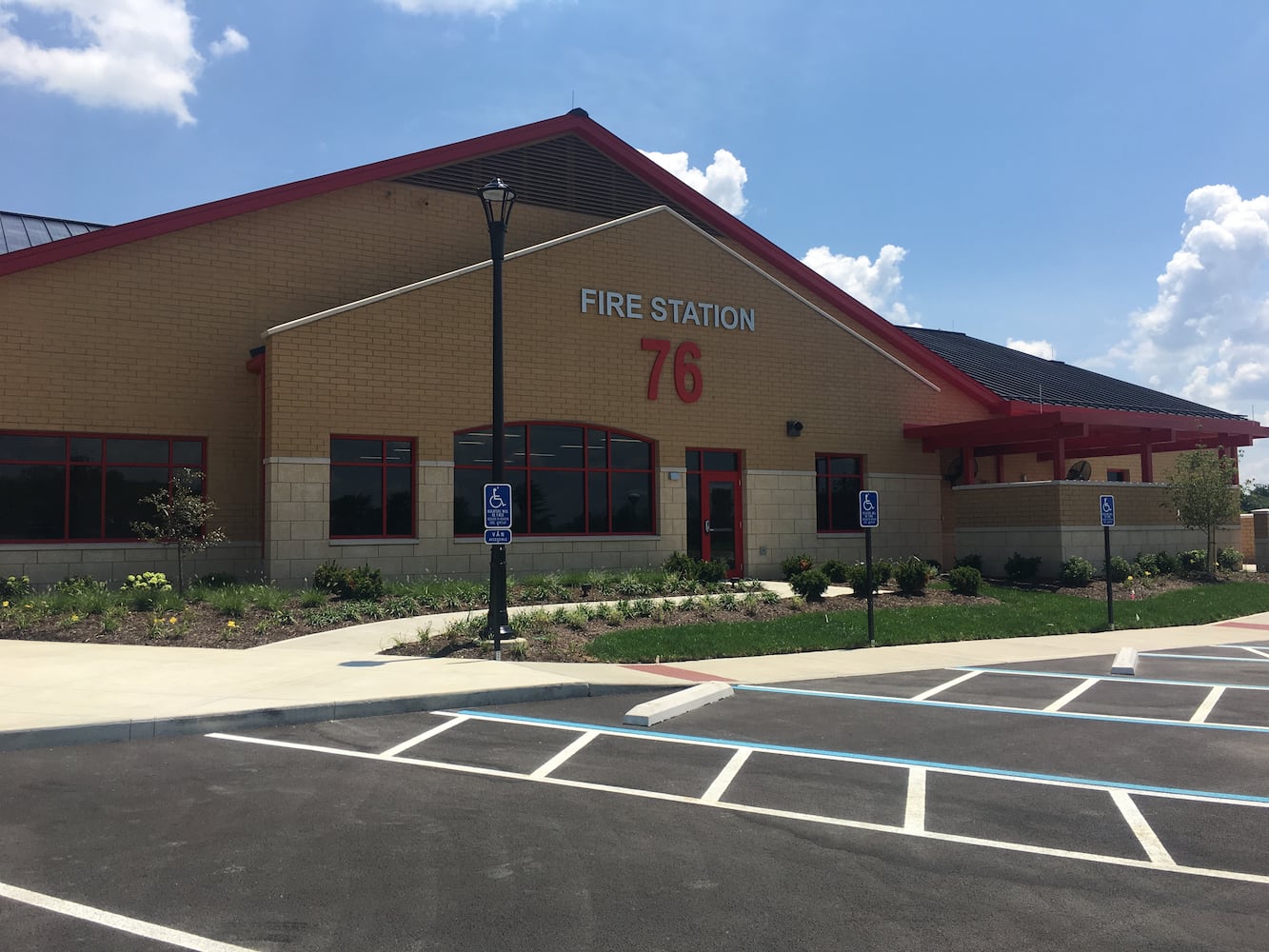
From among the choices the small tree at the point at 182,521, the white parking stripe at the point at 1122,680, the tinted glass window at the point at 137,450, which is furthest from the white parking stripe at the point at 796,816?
the tinted glass window at the point at 137,450

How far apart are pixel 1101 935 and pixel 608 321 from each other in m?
18.4

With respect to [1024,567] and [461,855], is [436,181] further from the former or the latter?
[461,855]

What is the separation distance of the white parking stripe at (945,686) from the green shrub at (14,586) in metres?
15.0

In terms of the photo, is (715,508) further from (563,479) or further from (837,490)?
(563,479)

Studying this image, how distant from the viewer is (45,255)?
1822cm

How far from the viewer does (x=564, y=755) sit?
7621mm

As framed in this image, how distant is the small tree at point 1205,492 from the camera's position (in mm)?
23906

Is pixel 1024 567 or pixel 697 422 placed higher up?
pixel 697 422

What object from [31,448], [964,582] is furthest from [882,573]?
[31,448]

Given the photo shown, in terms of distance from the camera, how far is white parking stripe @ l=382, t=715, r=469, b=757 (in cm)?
774

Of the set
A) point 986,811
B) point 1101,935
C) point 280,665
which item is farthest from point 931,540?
point 1101,935

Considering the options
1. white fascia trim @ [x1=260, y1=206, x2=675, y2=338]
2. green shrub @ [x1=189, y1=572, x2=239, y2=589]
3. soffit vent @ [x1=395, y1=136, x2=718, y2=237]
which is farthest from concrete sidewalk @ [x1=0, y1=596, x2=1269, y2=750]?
soffit vent @ [x1=395, y1=136, x2=718, y2=237]

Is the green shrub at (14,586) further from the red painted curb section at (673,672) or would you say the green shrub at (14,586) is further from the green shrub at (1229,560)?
the green shrub at (1229,560)

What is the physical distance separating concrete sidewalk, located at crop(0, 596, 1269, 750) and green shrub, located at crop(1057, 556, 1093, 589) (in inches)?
270
